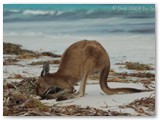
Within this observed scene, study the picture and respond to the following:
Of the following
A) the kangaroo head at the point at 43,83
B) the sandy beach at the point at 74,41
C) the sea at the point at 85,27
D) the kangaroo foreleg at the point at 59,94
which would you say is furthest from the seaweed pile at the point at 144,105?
the kangaroo head at the point at 43,83

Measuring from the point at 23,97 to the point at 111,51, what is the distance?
59 centimetres

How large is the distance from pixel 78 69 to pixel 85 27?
0.26 m

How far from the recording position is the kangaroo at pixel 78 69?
8.48 ft

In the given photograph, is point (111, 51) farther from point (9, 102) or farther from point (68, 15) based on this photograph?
point (9, 102)

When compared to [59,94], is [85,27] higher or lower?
Result: higher

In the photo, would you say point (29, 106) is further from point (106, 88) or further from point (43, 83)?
point (106, 88)

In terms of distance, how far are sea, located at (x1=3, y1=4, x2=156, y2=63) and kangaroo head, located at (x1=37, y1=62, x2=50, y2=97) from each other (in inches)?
4.6

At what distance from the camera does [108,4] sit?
8.49ft

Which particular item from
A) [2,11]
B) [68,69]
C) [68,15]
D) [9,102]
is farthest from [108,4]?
[9,102]

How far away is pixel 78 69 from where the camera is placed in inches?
103

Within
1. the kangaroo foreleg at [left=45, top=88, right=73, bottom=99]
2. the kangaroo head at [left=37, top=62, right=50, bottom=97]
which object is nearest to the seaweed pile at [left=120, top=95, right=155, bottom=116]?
the kangaroo foreleg at [left=45, top=88, right=73, bottom=99]

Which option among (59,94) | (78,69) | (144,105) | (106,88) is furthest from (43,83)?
(144,105)

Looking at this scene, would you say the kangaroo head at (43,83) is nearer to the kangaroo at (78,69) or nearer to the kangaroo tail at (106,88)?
the kangaroo at (78,69)

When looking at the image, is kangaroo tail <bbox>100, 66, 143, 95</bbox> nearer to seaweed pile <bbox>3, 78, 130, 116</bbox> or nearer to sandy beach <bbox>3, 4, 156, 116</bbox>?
sandy beach <bbox>3, 4, 156, 116</bbox>
